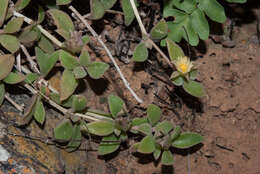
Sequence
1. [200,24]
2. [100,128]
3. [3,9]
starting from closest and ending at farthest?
[3,9] → [100,128] → [200,24]

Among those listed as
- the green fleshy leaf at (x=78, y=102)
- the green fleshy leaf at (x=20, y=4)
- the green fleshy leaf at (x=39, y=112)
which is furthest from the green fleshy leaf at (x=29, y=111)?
the green fleshy leaf at (x=20, y=4)

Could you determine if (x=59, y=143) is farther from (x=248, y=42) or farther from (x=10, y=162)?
(x=248, y=42)

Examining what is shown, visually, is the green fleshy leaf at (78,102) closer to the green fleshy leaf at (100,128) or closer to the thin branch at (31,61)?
the green fleshy leaf at (100,128)

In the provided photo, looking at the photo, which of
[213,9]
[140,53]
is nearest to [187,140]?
[140,53]

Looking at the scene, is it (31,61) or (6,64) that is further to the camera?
(31,61)

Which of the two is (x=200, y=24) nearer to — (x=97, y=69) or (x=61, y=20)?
(x=97, y=69)

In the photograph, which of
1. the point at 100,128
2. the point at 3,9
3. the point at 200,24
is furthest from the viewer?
the point at 200,24

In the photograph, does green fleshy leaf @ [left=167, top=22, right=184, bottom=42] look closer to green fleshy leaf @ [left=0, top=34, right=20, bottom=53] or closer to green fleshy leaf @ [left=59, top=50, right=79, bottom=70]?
green fleshy leaf @ [left=59, top=50, right=79, bottom=70]

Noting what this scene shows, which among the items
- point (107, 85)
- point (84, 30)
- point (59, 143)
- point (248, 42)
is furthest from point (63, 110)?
point (248, 42)
